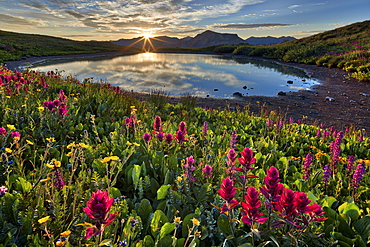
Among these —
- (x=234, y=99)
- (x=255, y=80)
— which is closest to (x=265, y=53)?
(x=255, y=80)

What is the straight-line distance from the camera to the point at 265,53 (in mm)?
48812

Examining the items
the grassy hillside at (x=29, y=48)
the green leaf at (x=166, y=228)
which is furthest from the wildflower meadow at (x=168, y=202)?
the grassy hillside at (x=29, y=48)

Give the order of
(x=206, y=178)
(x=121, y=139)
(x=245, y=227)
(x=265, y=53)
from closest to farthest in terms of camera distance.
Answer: (x=245, y=227), (x=206, y=178), (x=121, y=139), (x=265, y=53)

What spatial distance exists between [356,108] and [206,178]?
43.2ft

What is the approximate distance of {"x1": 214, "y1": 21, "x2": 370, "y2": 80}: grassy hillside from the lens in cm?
2361

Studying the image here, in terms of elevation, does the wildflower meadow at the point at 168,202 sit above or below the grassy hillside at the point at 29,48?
below

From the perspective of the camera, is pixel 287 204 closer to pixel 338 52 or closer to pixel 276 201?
pixel 276 201

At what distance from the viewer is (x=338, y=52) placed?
33562mm

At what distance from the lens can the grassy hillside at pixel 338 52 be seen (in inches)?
930

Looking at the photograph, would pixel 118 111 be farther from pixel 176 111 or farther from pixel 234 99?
pixel 234 99

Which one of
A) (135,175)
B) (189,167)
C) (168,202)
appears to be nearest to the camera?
(189,167)

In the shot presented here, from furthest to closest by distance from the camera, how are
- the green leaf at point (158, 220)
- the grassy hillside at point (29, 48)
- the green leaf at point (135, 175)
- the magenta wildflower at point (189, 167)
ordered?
the grassy hillside at point (29, 48) < the green leaf at point (135, 175) < the magenta wildflower at point (189, 167) < the green leaf at point (158, 220)

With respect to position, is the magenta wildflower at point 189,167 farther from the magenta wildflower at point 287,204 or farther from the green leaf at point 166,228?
the magenta wildflower at point 287,204

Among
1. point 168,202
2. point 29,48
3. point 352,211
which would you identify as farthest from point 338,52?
point 29,48
